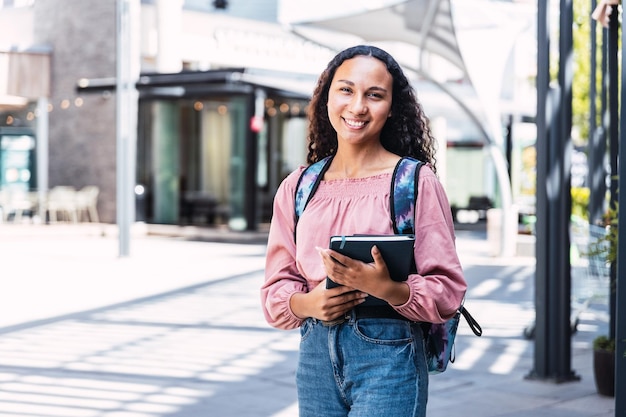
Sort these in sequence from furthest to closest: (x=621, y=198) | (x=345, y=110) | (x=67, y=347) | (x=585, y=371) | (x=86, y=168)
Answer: (x=86, y=168) < (x=67, y=347) < (x=585, y=371) < (x=621, y=198) < (x=345, y=110)

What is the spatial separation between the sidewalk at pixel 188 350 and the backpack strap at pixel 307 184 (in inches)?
140

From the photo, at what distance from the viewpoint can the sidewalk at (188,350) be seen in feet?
21.1

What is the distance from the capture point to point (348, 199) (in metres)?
2.67

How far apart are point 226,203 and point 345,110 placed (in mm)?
27634

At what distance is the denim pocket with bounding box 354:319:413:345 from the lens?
8.41 feet

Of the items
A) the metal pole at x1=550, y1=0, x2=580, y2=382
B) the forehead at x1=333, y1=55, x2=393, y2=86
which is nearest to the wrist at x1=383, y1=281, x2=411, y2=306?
the forehead at x1=333, y1=55, x2=393, y2=86

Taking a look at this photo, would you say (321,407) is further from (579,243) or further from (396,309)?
(579,243)

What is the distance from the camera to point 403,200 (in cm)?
260

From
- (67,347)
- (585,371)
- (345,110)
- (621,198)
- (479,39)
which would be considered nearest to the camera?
(345,110)

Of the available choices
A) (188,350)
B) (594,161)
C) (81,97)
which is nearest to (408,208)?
(188,350)

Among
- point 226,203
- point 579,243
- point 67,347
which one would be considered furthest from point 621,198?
point 226,203

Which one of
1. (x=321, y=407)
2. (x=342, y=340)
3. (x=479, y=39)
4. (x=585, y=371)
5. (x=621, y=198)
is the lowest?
(x=585, y=371)

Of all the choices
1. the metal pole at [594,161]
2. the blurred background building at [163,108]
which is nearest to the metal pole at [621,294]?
the metal pole at [594,161]

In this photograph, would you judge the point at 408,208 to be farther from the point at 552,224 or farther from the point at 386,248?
the point at 552,224
